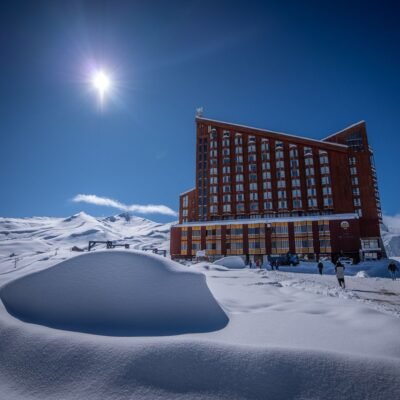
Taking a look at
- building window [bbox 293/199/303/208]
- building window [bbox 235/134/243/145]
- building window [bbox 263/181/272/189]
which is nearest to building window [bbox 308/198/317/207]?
building window [bbox 293/199/303/208]

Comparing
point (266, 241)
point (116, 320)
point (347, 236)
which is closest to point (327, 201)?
point (347, 236)

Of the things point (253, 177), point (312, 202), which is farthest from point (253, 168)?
point (312, 202)

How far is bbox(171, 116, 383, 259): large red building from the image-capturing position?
48.8m

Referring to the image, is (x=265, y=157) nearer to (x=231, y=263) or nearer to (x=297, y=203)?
(x=297, y=203)

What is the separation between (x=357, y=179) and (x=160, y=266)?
71985 millimetres

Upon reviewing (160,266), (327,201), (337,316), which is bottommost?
(337,316)

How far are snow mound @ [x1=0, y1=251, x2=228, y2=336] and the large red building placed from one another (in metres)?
47.4

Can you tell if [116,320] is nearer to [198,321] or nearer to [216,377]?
[198,321]

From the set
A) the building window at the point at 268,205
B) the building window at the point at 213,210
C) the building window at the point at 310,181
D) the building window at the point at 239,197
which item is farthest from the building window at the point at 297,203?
the building window at the point at 213,210

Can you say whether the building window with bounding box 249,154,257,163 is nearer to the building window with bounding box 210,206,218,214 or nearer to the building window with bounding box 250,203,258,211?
the building window with bounding box 250,203,258,211

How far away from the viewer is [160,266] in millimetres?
5422

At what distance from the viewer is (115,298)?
453cm

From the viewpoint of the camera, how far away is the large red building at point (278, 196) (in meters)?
48.8

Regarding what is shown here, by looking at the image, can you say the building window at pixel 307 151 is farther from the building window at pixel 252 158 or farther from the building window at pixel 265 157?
the building window at pixel 252 158
